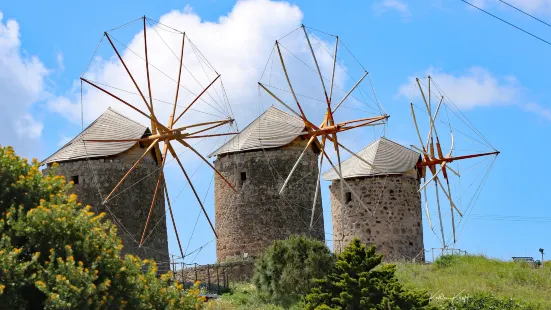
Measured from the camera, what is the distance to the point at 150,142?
32.5 meters

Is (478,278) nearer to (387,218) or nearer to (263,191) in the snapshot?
(387,218)

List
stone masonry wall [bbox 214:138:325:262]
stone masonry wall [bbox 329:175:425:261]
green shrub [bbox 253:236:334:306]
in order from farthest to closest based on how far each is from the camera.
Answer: stone masonry wall [bbox 329:175:425:261], stone masonry wall [bbox 214:138:325:262], green shrub [bbox 253:236:334:306]

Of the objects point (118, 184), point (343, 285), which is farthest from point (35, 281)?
point (118, 184)

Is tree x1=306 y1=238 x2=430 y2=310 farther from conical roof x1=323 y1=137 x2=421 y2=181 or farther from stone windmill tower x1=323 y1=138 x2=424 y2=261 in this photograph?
conical roof x1=323 y1=137 x2=421 y2=181

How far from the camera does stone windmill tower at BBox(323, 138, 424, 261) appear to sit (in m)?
35.4

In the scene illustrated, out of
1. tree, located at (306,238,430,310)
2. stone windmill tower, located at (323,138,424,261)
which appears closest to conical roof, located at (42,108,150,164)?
stone windmill tower, located at (323,138,424,261)

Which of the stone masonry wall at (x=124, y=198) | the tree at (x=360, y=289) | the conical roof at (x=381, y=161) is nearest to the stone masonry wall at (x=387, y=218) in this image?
the conical roof at (x=381, y=161)

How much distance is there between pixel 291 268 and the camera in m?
27.3

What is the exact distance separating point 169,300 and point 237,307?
28.1ft

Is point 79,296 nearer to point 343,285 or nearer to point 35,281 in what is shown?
A: point 35,281

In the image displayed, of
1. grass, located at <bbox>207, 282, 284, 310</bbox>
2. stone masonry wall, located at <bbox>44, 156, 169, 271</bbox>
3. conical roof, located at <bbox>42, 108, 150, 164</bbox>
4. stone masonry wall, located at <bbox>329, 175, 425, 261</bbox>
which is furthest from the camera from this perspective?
stone masonry wall, located at <bbox>329, 175, 425, 261</bbox>

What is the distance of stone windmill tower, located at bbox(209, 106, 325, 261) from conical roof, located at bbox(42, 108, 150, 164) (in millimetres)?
3294

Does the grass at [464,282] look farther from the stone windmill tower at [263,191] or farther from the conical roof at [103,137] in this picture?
the conical roof at [103,137]

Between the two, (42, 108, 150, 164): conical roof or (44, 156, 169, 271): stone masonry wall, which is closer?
(44, 156, 169, 271): stone masonry wall
